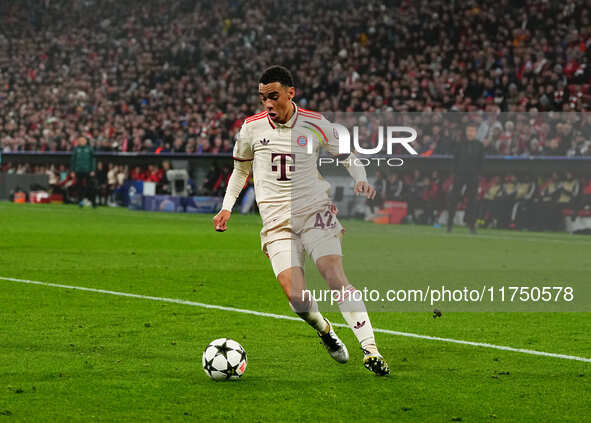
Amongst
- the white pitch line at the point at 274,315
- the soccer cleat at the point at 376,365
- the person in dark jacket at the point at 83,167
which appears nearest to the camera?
the soccer cleat at the point at 376,365

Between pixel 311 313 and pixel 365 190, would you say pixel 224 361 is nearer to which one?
pixel 311 313

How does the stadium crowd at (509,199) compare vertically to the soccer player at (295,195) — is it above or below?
below

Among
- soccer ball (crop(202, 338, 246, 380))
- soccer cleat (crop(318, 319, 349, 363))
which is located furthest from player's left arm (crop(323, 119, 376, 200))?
soccer ball (crop(202, 338, 246, 380))

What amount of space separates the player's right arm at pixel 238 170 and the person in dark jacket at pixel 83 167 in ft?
80.6

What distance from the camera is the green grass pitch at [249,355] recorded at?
570 cm

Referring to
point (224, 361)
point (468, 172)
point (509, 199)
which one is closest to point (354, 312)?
point (224, 361)

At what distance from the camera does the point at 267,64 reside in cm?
3712

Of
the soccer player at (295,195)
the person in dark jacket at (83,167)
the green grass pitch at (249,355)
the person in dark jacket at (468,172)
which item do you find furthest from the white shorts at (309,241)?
the person in dark jacket at (83,167)

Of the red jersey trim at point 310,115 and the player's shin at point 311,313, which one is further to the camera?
the red jersey trim at point 310,115

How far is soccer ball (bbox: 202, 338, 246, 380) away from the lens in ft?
21.2

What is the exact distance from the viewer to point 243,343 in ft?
26.3

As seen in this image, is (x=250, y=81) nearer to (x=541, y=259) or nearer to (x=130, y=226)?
(x=130, y=226)

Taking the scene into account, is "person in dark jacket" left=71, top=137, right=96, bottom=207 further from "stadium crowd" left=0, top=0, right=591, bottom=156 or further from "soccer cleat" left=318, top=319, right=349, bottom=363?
"soccer cleat" left=318, top=319, right=349, bottom=363

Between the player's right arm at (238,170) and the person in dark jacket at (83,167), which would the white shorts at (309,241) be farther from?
the person in dark jacket at (83,167)
